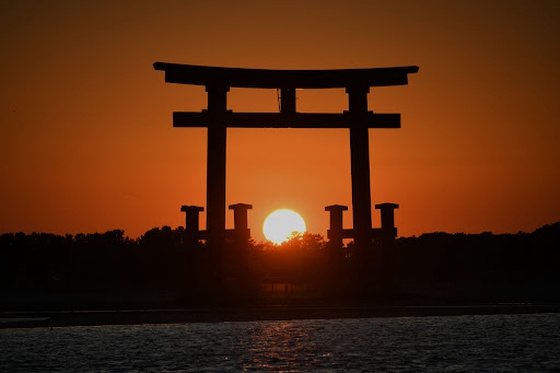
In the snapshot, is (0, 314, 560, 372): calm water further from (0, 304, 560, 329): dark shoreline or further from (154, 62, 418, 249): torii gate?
(154, 62, 418, 249): torii gate

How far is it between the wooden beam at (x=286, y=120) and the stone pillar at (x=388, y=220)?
2270 mm

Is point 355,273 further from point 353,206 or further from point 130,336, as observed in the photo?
point 130,336

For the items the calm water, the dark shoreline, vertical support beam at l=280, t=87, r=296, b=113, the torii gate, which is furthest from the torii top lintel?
the calm water

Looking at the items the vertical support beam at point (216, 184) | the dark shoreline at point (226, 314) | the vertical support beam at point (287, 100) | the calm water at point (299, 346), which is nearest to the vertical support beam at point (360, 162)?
the vertical support beam at point (287, 100)

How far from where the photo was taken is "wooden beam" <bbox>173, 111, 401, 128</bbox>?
21.8 m

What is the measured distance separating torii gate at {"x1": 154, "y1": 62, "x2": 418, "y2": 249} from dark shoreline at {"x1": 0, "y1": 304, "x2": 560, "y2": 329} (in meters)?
2.18

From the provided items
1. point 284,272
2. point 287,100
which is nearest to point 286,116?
point 287,100

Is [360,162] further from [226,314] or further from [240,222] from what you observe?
[226,314]

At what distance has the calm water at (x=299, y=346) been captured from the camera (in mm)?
14438

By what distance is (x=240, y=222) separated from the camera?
2231cm

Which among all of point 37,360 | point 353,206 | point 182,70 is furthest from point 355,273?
point 37,360

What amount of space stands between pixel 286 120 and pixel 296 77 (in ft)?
4.03

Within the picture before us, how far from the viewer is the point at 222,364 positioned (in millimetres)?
14547

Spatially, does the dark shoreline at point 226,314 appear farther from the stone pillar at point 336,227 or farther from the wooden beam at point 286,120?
the wooden beam at point 286,120
